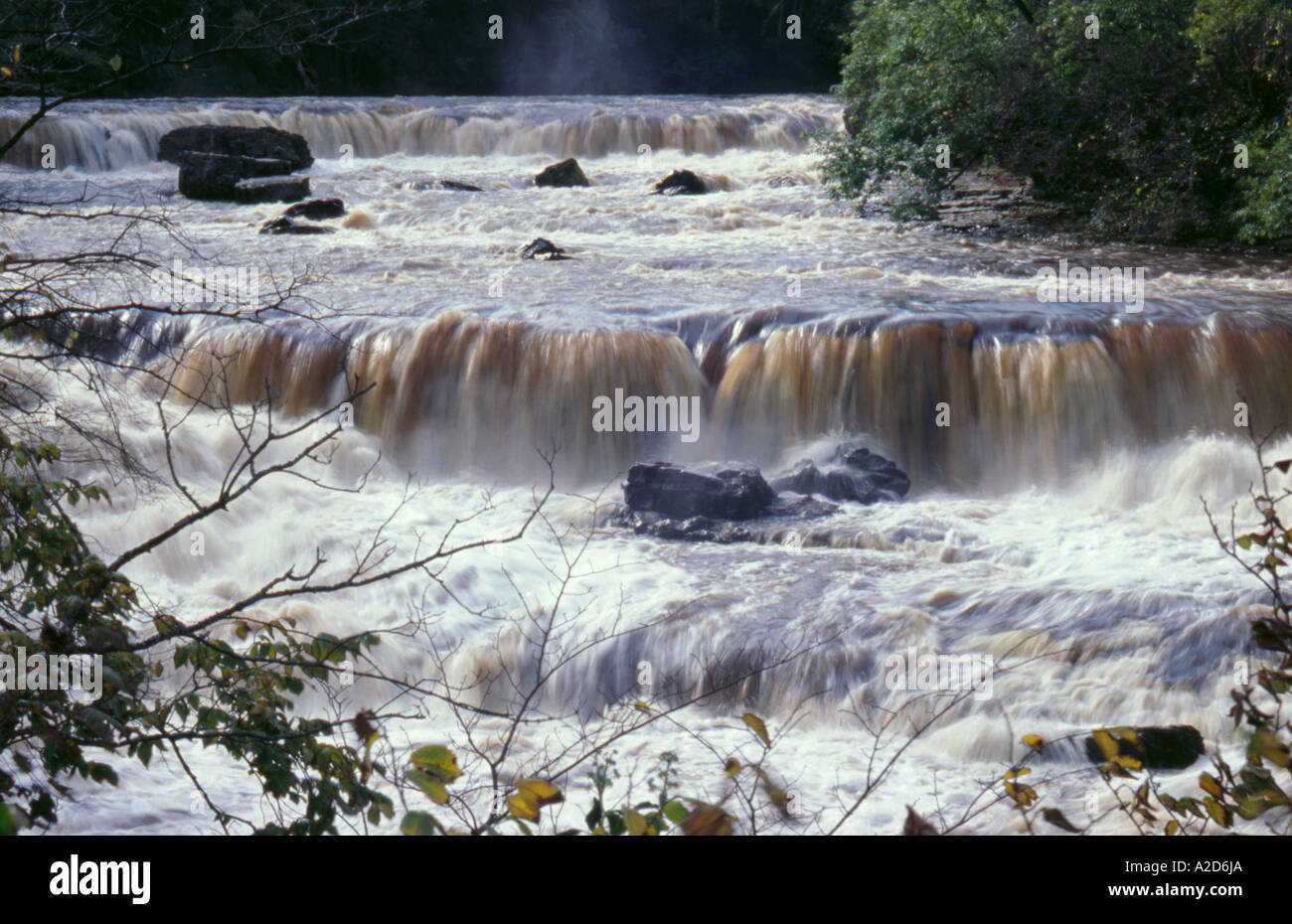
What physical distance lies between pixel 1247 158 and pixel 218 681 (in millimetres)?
15265

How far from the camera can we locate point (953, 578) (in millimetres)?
7820

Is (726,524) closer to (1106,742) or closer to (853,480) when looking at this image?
(853,480)

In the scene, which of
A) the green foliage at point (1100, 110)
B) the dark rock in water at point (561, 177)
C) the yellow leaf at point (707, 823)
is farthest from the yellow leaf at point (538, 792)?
the dark rock in water at point (561, 177)

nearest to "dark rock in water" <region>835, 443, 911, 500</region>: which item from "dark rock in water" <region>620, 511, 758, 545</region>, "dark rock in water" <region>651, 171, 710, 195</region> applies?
"dark rock in water" <region>620, 511, 758, 545</region>

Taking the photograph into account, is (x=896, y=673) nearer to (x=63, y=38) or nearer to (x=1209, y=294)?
(x=63, y=38)

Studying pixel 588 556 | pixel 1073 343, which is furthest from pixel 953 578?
pixel 1073 343

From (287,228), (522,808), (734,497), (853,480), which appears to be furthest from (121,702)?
(287,228)

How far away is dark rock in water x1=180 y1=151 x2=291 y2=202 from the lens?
20.5 metres

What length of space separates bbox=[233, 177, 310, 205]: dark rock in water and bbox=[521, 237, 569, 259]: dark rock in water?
6.73 meters

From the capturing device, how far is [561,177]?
22.2 metres

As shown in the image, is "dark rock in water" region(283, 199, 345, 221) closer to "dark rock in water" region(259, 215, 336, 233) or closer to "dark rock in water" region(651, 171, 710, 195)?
"dark rock in water" region(259, 215, 336, 233)

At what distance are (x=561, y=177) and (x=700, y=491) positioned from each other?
14.6 metres

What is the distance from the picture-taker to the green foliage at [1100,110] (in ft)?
48.4
